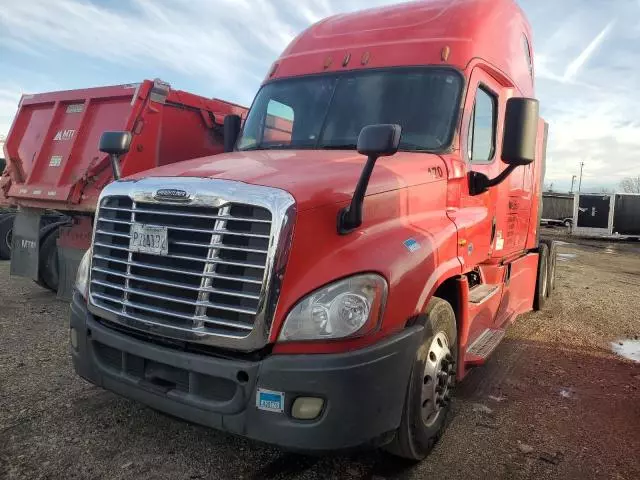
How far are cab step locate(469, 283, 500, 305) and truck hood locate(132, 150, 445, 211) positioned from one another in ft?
3.97

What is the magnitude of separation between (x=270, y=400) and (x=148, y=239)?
1.16 m

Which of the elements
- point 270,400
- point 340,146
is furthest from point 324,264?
point 340,146

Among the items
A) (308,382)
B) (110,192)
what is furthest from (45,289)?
(308,382)

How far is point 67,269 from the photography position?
6766 mm

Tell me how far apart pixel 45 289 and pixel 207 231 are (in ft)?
20.6

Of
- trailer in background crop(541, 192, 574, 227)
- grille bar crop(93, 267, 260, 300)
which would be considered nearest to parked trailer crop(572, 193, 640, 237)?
trailer in background crop(541, 192, 574, 227)

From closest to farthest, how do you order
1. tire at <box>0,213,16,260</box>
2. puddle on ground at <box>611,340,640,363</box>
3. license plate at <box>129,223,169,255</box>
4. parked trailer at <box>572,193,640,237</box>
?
license plate at <box>129,223,169,255</box>
puddle on ground at <box>611,340,640,363</box>
tire at <box>0,213,16,260</box>
parked trailer at <box>572,193,640,237</box>

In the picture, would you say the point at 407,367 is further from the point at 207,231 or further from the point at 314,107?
the point at 314,107

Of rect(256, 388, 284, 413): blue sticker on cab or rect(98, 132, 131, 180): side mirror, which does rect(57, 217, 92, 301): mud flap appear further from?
rect(256, 388, 284, 413): blue sticker on cab

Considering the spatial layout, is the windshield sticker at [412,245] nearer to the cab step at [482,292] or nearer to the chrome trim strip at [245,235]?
the chrome trim strip at [245,235]

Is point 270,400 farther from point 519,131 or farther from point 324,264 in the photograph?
point 519,131

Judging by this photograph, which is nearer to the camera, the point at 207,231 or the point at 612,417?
the point at 207,231

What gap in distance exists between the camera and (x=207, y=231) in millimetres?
2732

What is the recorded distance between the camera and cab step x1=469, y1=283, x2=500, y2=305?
4.30 m
